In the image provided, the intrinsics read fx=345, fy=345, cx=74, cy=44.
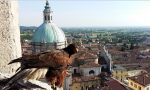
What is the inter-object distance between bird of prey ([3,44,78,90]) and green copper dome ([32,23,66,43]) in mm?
19039

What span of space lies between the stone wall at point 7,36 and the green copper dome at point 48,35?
→ 18.5 m

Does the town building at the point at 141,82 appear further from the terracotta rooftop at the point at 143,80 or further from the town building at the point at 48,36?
the town building at the point at 48,36

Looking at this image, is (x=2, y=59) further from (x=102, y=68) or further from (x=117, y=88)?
(x=102, y=68)

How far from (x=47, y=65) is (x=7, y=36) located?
2.38 ft

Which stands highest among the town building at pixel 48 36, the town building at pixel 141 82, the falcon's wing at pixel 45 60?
the falcon's wing at pixel 45 60

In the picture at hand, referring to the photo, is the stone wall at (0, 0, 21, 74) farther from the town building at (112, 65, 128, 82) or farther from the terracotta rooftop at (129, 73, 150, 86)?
the town building at (112, 65, 128, 82)

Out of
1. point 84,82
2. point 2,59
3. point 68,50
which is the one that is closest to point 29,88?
point 68,50

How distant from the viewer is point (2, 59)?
3.31 metres

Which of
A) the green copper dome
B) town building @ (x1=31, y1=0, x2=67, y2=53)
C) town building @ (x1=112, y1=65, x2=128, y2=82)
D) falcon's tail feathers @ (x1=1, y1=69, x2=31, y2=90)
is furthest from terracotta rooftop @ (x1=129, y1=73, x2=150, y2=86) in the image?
falcon's tail feathers @ (x1=1, y1=69, x2=31, y2=90)

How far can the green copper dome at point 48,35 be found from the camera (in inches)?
872

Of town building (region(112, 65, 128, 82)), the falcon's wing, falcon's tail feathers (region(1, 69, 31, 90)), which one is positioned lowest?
town building (region(112, 65, 128, 82))

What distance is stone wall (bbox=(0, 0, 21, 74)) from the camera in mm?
3320

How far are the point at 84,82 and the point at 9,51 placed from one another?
21.0 meters

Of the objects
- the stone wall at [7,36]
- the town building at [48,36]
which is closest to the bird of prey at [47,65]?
the stone wall at [7,36]
